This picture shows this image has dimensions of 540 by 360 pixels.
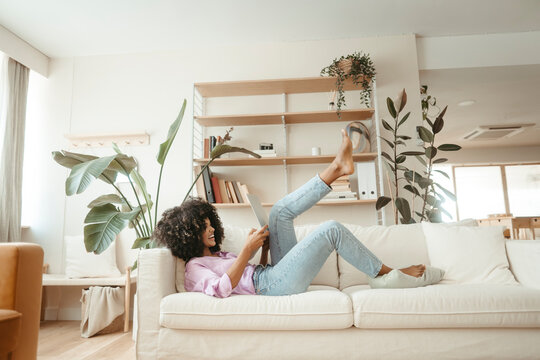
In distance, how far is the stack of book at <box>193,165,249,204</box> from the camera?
3189mm

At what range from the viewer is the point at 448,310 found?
1.58 metres

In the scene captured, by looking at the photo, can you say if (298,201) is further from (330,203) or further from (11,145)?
(11,145)

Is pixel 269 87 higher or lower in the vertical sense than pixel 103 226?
higher

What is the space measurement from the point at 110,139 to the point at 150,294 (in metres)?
2.34

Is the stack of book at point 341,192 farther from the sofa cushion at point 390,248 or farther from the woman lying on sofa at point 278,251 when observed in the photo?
the woman lying on sofa at point 278,251

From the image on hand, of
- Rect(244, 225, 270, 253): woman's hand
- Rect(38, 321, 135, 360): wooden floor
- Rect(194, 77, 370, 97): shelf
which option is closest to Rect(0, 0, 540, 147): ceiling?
Rect(194, 77, 370, 97): shelf

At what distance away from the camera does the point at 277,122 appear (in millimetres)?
3443

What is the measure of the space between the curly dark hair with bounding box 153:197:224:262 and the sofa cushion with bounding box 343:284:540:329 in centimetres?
83

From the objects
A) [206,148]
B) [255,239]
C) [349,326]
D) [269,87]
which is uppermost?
[269,87]

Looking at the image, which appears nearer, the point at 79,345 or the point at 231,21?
the point at 79,345

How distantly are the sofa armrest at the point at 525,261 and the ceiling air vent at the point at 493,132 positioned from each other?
4978mm

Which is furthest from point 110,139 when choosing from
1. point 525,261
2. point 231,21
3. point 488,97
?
point 488,97

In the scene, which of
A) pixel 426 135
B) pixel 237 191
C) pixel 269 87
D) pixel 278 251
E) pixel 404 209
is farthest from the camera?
pixel 269 87

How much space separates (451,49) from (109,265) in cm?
376
